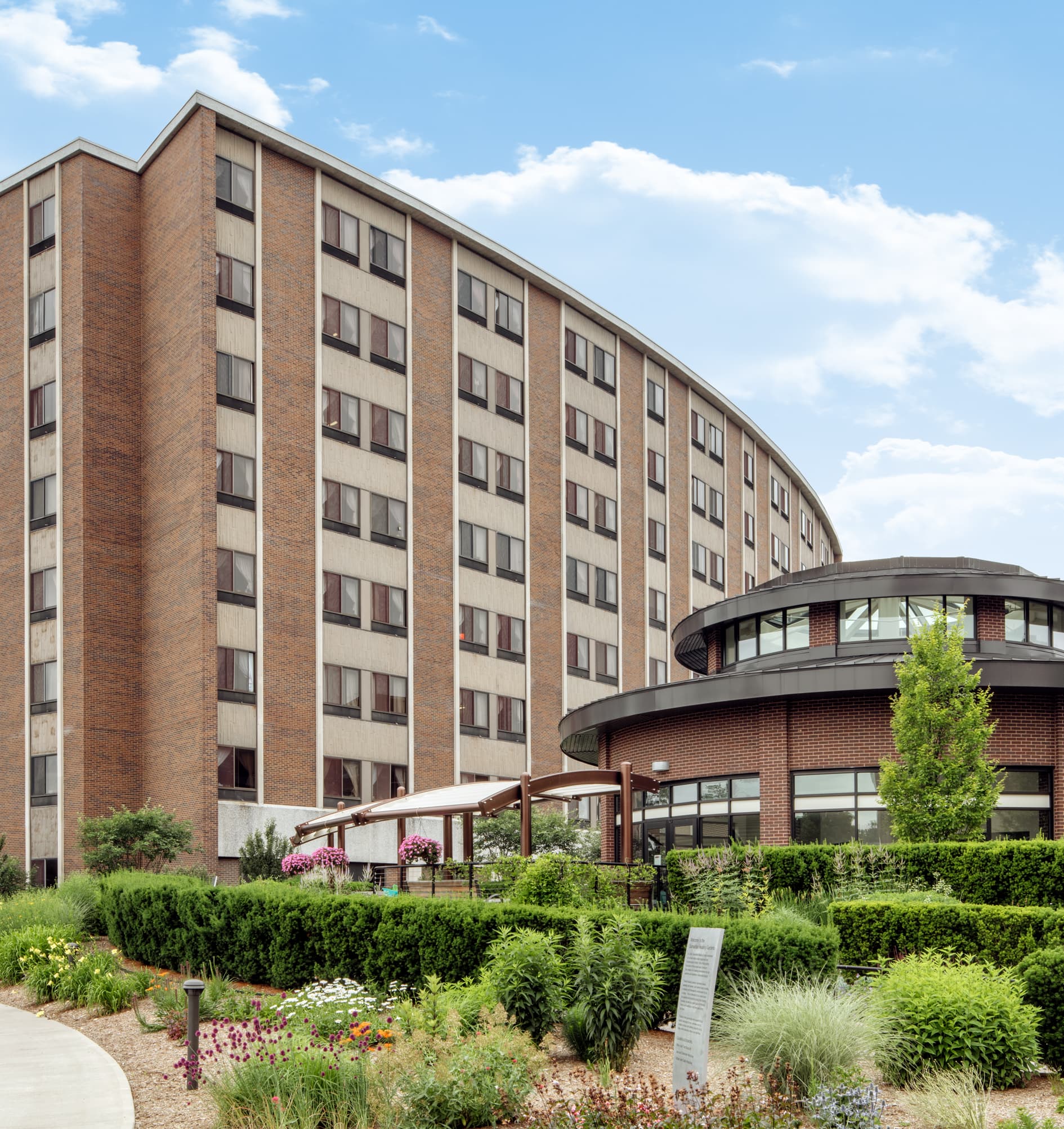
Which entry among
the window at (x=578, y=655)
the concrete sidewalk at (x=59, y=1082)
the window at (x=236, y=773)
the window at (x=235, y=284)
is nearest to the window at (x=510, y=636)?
the window at (x=578, y=655)

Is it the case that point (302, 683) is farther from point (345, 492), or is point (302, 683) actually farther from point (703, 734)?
point (703, 734)

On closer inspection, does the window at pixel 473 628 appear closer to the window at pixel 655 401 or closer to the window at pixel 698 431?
the window at pixel 655 401

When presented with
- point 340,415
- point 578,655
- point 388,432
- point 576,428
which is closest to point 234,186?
point 340,415

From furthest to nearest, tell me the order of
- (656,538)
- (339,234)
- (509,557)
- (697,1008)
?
1. (656,538)
2. (509,557)
3. (339,234)
4. (697,1008)

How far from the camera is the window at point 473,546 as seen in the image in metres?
57.4

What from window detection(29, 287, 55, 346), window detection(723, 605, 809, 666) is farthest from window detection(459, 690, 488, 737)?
window detection(723, 605, 809, 666)

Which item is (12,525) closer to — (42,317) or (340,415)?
(42,317)

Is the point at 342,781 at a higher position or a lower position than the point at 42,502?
lower

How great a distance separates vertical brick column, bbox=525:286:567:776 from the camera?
60312 millimetres

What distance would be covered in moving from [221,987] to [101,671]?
32657mm

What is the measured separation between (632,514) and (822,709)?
40073 millimetres

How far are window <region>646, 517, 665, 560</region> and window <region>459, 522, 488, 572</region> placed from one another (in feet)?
44.7

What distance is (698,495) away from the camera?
2963 inches

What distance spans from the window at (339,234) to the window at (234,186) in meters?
3.36
